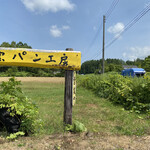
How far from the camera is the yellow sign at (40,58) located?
262 cm

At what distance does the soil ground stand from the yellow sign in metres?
1.35

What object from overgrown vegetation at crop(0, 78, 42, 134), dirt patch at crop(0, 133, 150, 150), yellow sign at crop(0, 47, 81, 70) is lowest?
dirt patch at crop(0, 133, 150, 150)

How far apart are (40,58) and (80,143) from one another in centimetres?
175

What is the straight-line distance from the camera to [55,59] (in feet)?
8.73

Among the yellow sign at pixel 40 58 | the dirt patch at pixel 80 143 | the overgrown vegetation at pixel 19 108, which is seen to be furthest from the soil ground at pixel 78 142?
the yellow sign at pixel 40 58

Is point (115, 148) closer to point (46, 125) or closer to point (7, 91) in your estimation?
point (46, 125)

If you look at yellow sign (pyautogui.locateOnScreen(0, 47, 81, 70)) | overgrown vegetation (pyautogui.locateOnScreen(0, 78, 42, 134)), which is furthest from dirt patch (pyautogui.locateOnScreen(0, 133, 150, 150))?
yellow sign (pyautogui.locateOnScreen(0, 47, 81, 70))

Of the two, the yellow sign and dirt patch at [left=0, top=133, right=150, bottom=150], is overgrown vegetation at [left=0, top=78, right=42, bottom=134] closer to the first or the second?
dirt patch at [left=0, top=133, right=150, bottom=150]

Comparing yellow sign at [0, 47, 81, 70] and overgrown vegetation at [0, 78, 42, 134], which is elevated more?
yellow sign at [0, 47, 81, 70]

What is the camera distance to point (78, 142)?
7.29 ft

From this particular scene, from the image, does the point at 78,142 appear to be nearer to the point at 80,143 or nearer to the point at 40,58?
the point at 80,143

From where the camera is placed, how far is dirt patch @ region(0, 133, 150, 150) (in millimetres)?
2068

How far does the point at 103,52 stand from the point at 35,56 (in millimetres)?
14391

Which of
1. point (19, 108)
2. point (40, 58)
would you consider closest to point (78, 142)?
point (19, 108)
